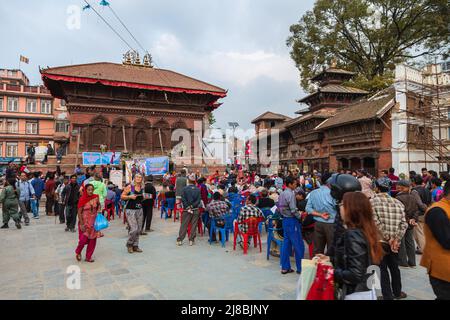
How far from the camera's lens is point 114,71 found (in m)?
28.1

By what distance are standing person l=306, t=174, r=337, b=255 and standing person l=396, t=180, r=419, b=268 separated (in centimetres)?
183

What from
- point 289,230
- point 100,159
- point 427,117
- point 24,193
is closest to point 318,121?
point 427,117

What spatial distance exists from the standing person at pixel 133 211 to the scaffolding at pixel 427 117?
53.1 ft

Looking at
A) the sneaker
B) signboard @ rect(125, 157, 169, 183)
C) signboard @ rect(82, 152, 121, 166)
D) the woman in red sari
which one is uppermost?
signboard @ rect(82, 152, 121, 166)

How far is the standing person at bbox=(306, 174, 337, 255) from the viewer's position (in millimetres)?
4445

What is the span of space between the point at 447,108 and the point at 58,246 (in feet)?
67.6

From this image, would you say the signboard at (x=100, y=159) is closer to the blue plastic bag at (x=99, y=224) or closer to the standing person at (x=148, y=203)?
the standing person at (x=148, y=203)

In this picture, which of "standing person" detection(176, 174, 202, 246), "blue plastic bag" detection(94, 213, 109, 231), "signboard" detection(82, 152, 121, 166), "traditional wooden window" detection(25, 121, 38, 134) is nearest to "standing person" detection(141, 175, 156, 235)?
"standing person" detection(176, 174, 202, 246)

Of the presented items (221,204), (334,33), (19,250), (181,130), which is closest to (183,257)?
(221,204)

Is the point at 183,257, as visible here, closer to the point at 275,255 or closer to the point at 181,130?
the point at 275,255

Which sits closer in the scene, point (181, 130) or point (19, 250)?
point (19, 250)

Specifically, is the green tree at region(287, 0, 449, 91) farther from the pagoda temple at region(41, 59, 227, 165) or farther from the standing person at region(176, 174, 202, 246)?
the standing person at region(176, 174, 202, 246)

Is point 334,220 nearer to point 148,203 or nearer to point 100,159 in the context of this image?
point 148,203
